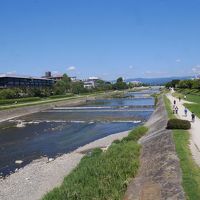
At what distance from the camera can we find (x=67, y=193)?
16547 millimetres

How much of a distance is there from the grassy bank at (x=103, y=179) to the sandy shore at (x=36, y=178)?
7.36ft

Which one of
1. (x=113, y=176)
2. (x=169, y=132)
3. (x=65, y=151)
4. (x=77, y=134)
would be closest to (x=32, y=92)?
(x=77, y=134)

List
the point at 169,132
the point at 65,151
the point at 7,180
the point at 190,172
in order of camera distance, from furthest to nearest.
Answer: the point at 65,151 → the point at 169,132 → the point at 7,180 → the point at 190,172

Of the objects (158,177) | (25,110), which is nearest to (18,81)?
(25,110)

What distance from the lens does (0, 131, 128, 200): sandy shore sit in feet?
66.5

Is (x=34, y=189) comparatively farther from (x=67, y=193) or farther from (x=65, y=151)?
(x=65, y=151)

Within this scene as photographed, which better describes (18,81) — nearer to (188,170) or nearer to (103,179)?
(103,179)

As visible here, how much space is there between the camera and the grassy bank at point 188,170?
13.7 meters

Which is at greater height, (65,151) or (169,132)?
(169,132)

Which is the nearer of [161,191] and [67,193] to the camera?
[161,191]

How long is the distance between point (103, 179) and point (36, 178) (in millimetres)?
6930

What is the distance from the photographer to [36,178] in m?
23.2

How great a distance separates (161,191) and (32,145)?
Result: 24684 millimetres

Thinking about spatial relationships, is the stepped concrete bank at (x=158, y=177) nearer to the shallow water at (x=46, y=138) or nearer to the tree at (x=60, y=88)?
the shallow water at (x=46, y=138)
